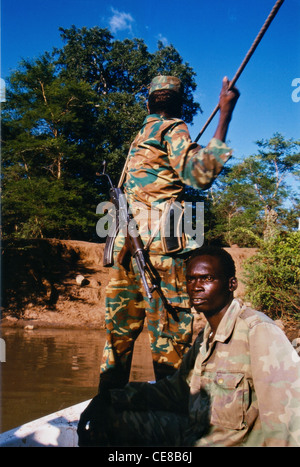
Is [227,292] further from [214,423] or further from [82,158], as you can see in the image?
[82,158]

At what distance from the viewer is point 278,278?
776 centimetres

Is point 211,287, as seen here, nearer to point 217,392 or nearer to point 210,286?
point 210,286

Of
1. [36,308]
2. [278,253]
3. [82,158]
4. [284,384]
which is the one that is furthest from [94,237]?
[284,384]

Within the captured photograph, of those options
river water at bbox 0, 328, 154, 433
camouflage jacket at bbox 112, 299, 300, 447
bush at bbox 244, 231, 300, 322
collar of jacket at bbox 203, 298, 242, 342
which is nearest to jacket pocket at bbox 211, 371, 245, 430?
camouflage jacket at bbox 112, 299, 300, 447

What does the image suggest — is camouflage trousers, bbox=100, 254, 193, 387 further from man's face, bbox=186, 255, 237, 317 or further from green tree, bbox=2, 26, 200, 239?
green tree, bbox=2, 26, 200, 239

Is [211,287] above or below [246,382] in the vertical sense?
above

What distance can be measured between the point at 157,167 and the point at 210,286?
30.3 inches

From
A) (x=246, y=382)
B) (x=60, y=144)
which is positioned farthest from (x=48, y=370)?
(x=60, y=144)

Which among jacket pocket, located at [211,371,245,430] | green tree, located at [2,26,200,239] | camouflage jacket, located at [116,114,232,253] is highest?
green tree, located at [2,26,200,239]

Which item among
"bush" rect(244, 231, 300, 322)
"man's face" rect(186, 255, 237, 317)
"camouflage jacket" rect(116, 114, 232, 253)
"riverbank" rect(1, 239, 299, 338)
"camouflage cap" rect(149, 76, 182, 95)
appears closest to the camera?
"man's face" rect(186, 255, 237, 317)

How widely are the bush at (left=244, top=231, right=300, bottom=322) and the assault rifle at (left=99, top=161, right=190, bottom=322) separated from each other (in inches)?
228

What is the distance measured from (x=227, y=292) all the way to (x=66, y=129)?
14.9 m

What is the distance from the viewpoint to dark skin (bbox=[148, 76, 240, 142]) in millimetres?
1730

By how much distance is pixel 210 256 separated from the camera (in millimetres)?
1683
